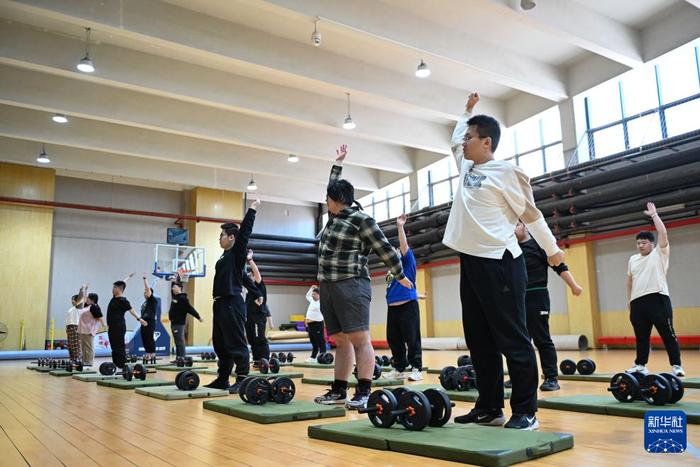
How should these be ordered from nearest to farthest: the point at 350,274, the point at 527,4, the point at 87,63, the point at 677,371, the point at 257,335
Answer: the point at 350,274 → the point at 677,371 → the point at 257,335 → the point at 527,4 → the point at 87,63

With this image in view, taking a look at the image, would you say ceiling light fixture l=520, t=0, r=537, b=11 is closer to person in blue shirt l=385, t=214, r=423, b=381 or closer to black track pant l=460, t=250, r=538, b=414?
person in blue shirt l=385, t=214, r=423, b=381

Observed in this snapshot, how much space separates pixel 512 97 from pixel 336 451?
45.1 ft

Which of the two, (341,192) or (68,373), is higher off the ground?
(341,192)

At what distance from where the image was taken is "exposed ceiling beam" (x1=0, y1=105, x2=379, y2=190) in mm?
14341

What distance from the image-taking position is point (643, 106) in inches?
464

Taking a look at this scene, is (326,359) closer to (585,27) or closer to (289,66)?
(289,66)

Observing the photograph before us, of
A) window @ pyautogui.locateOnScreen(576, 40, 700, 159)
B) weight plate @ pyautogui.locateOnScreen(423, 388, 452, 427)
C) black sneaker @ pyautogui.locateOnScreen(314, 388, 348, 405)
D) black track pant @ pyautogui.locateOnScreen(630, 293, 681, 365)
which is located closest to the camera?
weight plate @ pyautogui.locateOnScreen(423, 388, 452, 427)

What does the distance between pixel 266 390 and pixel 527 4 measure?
8.05 meters

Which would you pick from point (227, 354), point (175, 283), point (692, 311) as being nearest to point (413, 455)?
point (227, 354)

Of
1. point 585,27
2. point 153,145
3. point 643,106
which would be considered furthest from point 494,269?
point 153,145

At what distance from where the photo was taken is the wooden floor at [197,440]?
2.39 m

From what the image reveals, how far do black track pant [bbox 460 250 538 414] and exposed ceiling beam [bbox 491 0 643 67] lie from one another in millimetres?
7683

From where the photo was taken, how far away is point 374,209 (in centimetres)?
2077

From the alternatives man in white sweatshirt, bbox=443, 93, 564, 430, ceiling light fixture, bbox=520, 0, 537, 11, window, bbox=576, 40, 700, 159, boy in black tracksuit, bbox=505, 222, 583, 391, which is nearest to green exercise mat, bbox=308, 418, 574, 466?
man in white sweatshirt, bbox=443, 93, 564, 430
